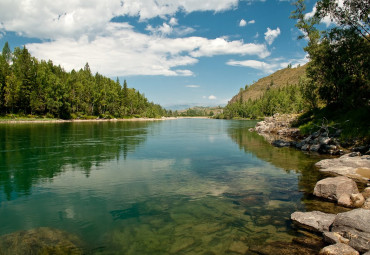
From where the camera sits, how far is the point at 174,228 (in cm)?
1157

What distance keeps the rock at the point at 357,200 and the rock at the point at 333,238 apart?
5.16 meters

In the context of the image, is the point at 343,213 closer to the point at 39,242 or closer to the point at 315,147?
the point at 39,242

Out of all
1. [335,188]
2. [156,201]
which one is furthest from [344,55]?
[156,201]

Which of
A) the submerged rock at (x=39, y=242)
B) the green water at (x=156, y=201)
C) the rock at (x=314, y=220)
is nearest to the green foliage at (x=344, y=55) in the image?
the green water at (x=156, y=201)

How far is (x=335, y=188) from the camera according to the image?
14.4 meters

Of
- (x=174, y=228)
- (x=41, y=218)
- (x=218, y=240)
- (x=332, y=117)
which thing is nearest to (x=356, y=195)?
(x=218, y=240)

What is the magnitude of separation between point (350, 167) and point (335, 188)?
873 cm

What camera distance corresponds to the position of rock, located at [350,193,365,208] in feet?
44.2

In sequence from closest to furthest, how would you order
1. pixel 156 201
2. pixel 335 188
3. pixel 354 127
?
pixel 335 188, pixel 156 201, pixel 354 127

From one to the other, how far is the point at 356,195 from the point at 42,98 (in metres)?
118

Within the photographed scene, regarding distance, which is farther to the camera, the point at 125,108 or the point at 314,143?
the point at 125,108

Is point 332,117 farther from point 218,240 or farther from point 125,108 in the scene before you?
point 125,108

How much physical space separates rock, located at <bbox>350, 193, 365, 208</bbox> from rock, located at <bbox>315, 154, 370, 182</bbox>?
582 cm

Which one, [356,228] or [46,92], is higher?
[46,92]
